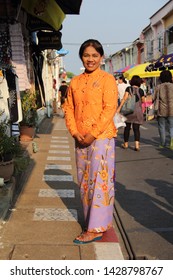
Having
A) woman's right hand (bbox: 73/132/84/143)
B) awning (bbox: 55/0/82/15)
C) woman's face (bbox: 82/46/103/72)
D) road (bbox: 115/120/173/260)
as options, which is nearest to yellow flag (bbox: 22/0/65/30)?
awning (bbox: 55/0/82/15)

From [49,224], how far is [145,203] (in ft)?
5.09

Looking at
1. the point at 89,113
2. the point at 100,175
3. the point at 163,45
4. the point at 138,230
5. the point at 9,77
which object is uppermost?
the point at 163,45

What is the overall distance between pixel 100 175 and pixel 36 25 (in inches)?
220

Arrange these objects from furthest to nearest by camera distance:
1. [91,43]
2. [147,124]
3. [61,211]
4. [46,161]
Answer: [147,124], [46,161], [61,211], [91,43]

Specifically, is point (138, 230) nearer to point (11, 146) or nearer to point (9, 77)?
point (11, 146)

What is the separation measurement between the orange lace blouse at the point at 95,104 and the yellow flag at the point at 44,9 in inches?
113

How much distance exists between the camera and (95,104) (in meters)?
3.53

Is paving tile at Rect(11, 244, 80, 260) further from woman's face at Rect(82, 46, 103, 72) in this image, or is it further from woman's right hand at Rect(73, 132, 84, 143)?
woman's face at Rect(82, 46, 103, 72)

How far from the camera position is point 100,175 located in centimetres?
359

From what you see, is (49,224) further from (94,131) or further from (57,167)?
(57,167)

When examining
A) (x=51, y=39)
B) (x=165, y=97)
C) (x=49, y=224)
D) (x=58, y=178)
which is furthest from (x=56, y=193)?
(x=51, y=39)

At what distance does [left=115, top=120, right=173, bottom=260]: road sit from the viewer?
375 centimetres

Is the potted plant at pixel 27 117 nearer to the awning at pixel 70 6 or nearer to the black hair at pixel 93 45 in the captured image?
the awning at pixel 70 6
